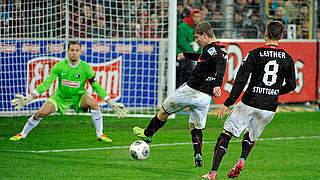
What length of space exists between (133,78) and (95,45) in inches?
47.4

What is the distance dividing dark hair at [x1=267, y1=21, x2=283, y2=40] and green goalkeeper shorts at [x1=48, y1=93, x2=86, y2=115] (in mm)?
4483

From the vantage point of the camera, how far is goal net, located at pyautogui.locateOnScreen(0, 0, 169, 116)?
1327 centimetres

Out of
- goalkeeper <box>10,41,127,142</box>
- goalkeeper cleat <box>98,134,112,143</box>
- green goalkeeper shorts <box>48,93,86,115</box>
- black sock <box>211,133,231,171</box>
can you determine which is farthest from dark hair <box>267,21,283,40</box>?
green goalkeeper shorts <box>48,93,86,115</box>

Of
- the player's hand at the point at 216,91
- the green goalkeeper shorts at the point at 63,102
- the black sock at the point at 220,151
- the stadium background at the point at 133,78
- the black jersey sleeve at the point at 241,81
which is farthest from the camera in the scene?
the green goalkeeper shorts at the point at 63,102

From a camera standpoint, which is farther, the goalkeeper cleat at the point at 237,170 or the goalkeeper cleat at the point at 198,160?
the goalkeeper cleat at the point at 198,160

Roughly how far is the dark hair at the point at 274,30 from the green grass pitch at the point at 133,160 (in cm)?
176

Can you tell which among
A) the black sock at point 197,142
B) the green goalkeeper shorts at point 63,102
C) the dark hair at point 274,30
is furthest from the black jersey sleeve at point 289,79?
the green goalkeeper shorts at point 63,102

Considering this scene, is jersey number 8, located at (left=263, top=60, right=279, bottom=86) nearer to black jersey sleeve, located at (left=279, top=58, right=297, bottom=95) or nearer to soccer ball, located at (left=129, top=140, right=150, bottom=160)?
black jersey sleeve, located at (left=279, top=58, right=297, bottom=95)

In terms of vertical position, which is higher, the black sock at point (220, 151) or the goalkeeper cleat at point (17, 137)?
the black sock at point (220, 151)

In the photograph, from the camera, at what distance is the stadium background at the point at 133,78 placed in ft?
26.5

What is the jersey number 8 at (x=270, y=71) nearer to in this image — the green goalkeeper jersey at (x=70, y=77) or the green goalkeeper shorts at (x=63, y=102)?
the green goalkeeper jersey at (x=70, y=77)

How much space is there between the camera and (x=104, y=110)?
561 inches

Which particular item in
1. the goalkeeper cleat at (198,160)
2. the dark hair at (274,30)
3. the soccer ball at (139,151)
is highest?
the dark hair at (274,30)

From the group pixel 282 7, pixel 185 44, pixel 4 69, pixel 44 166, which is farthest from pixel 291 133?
pixel 282 7
